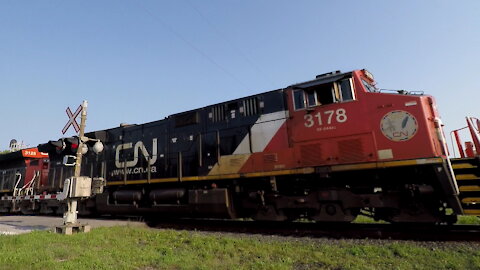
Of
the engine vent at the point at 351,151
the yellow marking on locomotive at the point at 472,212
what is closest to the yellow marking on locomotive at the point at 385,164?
the engine vent at the point at 351,151

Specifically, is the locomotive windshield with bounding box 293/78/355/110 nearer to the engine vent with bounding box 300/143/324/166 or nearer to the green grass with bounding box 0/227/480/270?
the engine vent with bounding box 300/143/324/166

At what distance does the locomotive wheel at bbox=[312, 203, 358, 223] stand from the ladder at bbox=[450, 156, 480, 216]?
2222 mm

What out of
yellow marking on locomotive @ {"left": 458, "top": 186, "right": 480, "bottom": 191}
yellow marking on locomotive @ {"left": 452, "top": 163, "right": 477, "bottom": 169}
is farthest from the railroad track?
yellow marking on locomotive @ {"left": 452, "top": 163, "right": 477, "bottom": 169}

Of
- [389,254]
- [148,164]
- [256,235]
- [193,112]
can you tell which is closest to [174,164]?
[148,164]

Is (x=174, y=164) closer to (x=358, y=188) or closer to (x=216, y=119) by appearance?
(x=216, y=119)

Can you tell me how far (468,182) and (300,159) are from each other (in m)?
3.65

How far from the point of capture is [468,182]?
6188mm

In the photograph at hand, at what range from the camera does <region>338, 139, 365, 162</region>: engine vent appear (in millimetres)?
6934

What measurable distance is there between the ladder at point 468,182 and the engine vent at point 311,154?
9.56 ft

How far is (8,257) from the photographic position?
507cm

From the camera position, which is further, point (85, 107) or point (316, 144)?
point (85, 107)

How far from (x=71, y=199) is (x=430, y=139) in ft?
31.3

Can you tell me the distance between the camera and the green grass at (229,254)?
180 inches

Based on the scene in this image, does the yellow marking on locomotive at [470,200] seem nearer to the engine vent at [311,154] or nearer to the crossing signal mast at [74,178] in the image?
the engine vent at [311,154]
